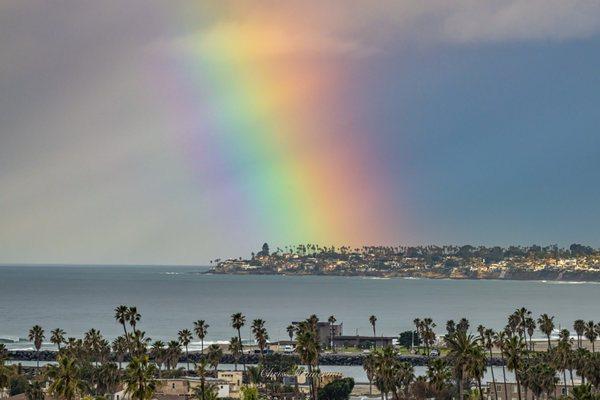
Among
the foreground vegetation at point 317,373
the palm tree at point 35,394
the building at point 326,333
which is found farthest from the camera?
the building at point 326,333

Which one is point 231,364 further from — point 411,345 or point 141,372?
point 141,372

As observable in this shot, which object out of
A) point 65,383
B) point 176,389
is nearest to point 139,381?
point 65,383

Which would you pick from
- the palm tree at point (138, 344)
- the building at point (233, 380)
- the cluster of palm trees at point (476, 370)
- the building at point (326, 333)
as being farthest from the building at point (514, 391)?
the building at point (326, 333)

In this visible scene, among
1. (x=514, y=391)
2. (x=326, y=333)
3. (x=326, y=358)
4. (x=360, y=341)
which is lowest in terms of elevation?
(x=326, y=358)

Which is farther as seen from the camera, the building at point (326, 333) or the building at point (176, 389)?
the building at point (326, 333)

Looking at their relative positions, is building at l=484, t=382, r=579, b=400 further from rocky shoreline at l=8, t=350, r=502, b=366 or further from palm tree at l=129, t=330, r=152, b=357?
rocky shoreline at l=8, t=350, r=502, b=366

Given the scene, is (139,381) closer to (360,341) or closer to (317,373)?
(317,373)

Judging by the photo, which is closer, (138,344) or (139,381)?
(139,381)

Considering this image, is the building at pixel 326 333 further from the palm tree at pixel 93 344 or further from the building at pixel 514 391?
the building at pixel 514 391

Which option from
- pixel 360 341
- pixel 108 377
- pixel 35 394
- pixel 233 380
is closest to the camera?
pixel 108 377

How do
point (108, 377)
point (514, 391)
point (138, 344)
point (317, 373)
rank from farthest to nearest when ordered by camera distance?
1. point (317, 373)
2. point (514, 391)
3. point (138, 344)
4. point (108, 377)

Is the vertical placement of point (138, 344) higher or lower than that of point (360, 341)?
higher
